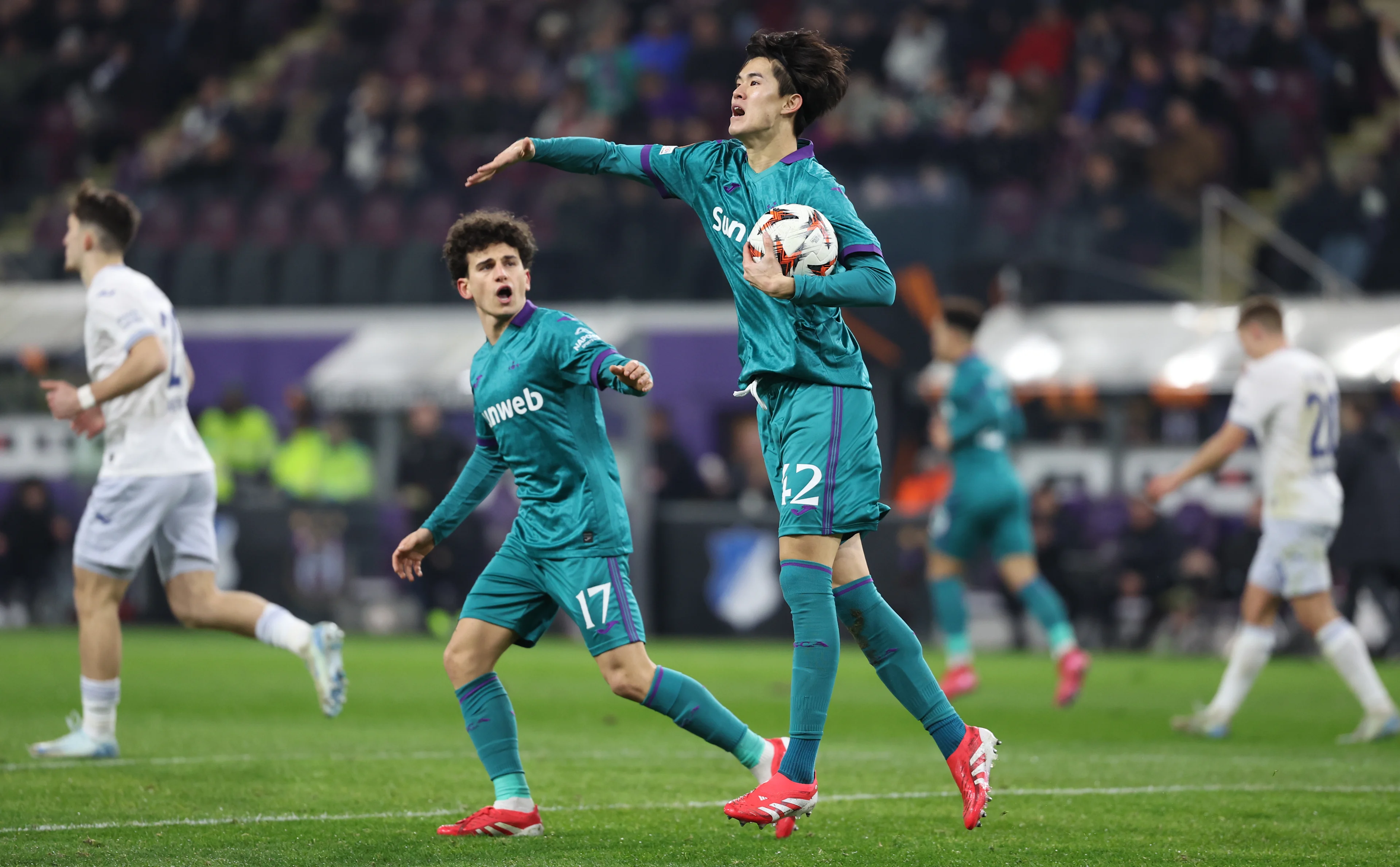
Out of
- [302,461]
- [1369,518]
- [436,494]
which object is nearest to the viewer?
[1369,518]

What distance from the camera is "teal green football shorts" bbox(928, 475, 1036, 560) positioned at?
11234mm

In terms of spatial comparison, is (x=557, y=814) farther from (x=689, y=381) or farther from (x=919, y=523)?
(x=689, y=381)

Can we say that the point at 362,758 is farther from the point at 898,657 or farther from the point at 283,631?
the point at 898,657

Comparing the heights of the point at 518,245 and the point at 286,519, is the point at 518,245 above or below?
above

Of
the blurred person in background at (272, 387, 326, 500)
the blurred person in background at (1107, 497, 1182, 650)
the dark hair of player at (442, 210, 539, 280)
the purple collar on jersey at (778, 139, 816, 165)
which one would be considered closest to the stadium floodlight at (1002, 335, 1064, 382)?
the blurred person in background at (1107, 497, 1182, 650)

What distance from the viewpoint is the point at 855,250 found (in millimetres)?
5254

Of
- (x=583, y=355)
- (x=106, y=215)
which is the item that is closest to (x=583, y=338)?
(x=583, y=355)

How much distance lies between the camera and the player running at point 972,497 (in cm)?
1123

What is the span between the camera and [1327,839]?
572 cm

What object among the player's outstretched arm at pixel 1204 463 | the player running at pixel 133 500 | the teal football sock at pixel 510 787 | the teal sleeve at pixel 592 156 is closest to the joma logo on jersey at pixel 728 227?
the teal sleeve at pixel 592 156

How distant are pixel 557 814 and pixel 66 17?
24279mm

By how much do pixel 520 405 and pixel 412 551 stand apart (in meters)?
0.63

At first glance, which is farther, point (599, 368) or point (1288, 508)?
point (1288, 508)

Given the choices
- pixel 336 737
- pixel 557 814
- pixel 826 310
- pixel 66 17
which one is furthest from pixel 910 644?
pixel 66 17
